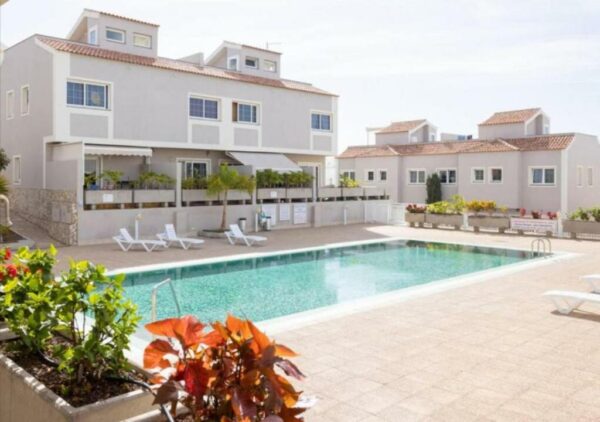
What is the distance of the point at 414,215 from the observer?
119ft

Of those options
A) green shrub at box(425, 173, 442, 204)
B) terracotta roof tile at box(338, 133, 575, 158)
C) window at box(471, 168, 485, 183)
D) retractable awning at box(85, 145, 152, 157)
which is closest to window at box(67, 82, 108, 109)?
retractable awning at box(85, 145, 152, 157)

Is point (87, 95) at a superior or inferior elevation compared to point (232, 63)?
inferior

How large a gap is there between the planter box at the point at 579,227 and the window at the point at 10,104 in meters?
33.4

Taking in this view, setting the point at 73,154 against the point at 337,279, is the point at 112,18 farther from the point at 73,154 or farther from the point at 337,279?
the point at 337,279

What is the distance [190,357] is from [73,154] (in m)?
25.9

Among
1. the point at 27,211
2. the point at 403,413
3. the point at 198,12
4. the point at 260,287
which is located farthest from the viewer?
the point at 27,211

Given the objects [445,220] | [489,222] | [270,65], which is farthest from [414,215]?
[270,65]

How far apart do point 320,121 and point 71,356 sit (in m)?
36.8

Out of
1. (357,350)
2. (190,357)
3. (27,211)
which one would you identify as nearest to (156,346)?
(190,357)

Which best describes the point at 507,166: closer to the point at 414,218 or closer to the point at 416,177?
the point at 416,177

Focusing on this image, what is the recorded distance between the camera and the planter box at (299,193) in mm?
34094

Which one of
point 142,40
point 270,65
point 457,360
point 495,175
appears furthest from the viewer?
point 495,175

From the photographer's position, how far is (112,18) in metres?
32.0

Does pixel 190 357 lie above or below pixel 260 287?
above
